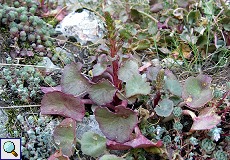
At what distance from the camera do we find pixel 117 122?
158 cm

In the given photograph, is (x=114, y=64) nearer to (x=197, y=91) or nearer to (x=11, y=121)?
(x=197, y=91)

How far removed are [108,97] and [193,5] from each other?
0.91 m

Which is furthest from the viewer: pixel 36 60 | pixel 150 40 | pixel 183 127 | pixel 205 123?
pixel 150 40

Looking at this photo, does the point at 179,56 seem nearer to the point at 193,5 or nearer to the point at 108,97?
the point at 193,5

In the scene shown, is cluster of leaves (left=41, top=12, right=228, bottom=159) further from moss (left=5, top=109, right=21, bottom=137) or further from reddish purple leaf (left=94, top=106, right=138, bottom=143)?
moss (left=5, top=109, right=21, bottom=137)

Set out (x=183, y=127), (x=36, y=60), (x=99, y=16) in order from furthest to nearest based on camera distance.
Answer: (x=99, y=16), (x=36, y=60), (x=183, y=127)

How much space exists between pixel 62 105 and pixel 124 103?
0.25 metres

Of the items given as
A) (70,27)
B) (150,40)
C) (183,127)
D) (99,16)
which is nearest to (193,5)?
(150,40)

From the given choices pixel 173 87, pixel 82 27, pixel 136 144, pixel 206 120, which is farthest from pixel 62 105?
pixel 82 27

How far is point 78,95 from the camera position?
174cm

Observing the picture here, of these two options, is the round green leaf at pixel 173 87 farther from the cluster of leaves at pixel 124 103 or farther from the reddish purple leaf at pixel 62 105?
the reddish purple leaf at pixel 62 105

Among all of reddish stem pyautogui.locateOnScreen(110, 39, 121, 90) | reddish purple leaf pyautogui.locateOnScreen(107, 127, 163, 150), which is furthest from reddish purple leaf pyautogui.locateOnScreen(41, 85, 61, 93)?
reddish purple leaf pyautogui.locateOnScreen(107, 127, 163, 150)

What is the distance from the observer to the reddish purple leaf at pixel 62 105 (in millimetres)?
1690

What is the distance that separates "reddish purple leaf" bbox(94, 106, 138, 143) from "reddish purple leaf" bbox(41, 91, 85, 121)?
15 cm
